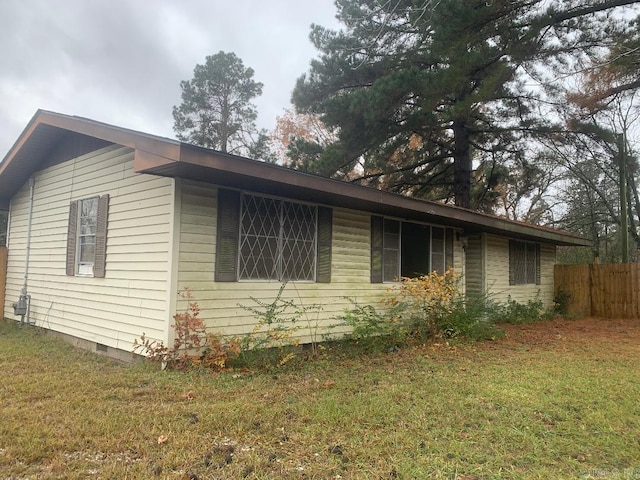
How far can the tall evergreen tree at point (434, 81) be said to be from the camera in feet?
25.9

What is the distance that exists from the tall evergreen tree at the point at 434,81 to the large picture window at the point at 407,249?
2842 millimetres

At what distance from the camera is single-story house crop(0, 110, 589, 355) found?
540 cm

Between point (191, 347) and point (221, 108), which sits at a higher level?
point (221, 108)

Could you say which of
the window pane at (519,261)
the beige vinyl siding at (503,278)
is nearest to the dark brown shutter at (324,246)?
the beige vinyl siding at (503,278)

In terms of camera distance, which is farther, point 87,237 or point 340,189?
point 87,237

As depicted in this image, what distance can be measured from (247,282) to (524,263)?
9.32m

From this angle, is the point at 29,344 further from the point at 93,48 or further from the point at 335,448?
the point at 93,48

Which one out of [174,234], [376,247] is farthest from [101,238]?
[376,247]

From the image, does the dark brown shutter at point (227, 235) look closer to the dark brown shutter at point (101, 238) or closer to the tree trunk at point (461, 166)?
the dark brown shutter at point (101, 238)

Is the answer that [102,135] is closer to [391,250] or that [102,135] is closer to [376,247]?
[376,247]

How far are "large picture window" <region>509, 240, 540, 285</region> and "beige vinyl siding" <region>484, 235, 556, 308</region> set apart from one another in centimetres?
18

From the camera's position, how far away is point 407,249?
32.5 ft

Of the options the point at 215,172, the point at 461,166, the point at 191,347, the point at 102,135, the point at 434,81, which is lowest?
the point at 191,347

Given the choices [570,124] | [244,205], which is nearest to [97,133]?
[244,205]
